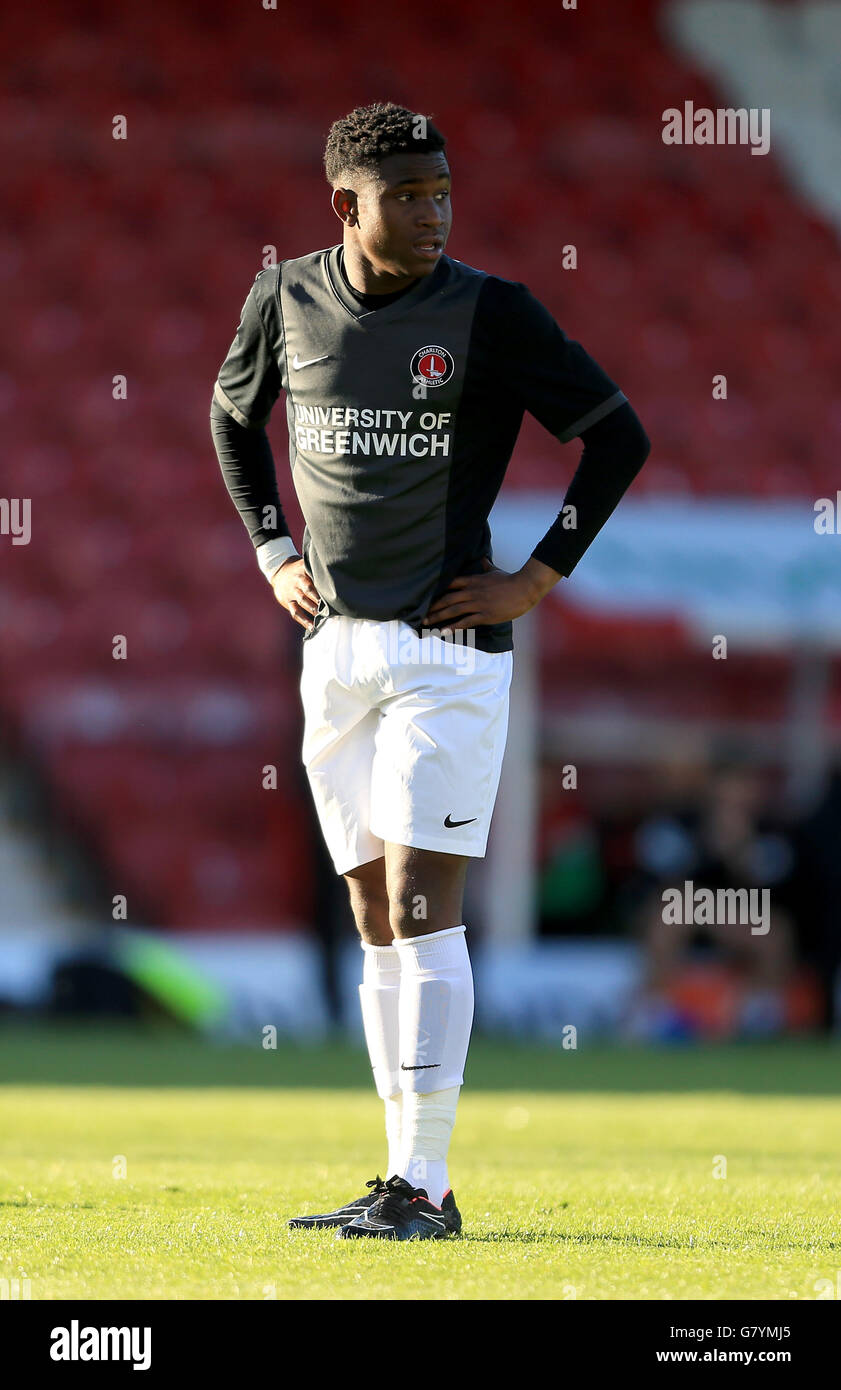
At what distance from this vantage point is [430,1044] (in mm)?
3324

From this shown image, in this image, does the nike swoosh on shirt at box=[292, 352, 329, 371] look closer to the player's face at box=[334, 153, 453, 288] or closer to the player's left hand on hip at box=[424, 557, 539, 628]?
the player's face at box=[334, 153, 453, 288]

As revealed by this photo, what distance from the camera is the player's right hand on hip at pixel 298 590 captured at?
3523 mm

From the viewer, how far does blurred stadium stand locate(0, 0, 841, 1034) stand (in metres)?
11.2

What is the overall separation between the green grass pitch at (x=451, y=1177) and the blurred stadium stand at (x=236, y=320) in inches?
141

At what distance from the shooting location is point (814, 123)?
1382cm

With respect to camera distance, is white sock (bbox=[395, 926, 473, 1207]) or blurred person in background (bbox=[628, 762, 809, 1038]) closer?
white sock (bbox=[395, 926, 473, 1207])

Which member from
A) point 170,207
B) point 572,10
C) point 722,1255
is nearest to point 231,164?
point 170,207

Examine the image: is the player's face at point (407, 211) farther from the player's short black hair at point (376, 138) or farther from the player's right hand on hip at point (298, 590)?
the player's right hand on hip at point (298, 590)

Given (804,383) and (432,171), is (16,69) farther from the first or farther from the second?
(432,171)

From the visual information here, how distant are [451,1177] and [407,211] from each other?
2092 mm

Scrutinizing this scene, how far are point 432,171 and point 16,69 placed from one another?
34.5ft

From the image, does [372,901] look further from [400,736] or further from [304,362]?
[304,362]

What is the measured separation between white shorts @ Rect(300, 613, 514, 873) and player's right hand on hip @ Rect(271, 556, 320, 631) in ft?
0.25

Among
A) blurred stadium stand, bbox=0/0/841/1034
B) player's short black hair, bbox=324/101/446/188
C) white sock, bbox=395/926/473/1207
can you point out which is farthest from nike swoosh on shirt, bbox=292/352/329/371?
blurred stadium stand, bbox=0/0/841/1034
